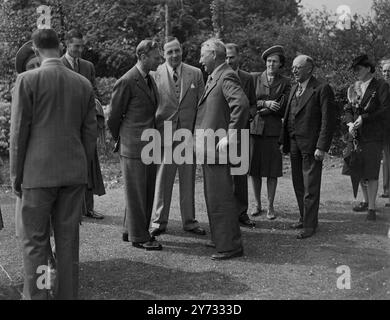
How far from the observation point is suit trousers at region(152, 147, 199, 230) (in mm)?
7160

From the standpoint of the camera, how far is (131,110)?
6.49 metres

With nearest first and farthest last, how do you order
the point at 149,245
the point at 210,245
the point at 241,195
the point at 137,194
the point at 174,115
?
the point at 137,194
the point at 149,245
the point at 210,245
the point at 174,115
the point at 241,195

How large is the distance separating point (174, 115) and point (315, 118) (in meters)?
1.66

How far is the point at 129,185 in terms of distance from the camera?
6.48 meters

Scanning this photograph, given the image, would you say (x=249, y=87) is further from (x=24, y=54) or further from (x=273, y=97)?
(x=24, y=54)

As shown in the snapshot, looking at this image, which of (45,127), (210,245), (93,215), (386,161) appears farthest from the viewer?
(386,161)

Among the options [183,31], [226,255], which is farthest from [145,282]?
[183,31]

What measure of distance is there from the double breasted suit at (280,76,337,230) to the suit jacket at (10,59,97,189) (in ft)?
10.7

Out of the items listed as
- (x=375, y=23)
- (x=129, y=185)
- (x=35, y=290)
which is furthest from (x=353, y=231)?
(x=375, y=23)

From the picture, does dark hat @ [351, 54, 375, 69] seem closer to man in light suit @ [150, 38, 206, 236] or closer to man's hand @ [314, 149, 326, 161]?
man's hand @ [314, 149, 326, 161]

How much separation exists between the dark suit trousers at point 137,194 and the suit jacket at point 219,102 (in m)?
0.65

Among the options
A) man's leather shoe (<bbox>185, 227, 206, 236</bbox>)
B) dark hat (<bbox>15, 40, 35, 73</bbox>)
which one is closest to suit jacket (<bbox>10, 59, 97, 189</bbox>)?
dark hat (<bbox>15, 40, 35, 73</bbox>)

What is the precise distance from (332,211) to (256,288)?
11.3 ft

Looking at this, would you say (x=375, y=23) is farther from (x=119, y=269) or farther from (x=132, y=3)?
(x=119, y=269)
